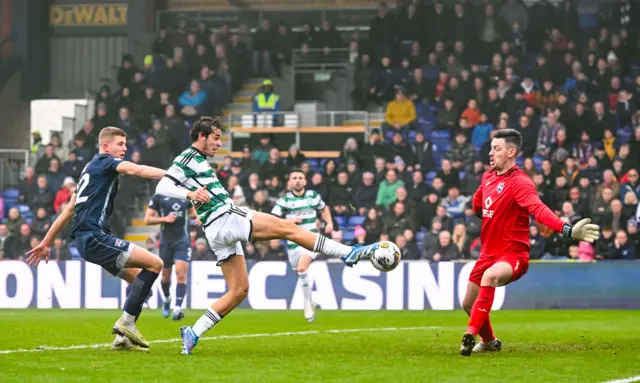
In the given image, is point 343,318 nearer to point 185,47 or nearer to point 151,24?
point 185,47

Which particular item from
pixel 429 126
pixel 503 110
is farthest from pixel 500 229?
pixel 429 126

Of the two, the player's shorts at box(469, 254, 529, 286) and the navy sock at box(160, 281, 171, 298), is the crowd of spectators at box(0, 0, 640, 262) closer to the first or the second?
the navy sock at box(160, 281, 171, 298)

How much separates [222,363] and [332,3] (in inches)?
965

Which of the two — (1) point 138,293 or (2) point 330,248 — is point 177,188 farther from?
(2) point 330,248

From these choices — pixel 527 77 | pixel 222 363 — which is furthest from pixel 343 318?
pixel 527 77

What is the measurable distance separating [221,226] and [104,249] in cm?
125

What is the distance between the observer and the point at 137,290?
38.7 feet

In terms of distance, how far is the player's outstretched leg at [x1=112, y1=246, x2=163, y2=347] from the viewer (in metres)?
11.7

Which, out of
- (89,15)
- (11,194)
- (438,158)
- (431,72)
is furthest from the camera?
(89,15)

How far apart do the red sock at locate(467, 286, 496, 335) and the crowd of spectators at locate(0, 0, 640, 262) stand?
11.9 m

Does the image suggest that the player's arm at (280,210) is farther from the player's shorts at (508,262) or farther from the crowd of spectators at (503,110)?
the player's shorts at (508,262)

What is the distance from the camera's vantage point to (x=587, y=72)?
90.3ft

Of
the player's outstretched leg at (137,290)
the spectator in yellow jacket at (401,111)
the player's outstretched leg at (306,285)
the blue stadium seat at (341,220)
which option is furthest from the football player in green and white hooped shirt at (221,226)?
the spectator in yellow jacket at (401,111)

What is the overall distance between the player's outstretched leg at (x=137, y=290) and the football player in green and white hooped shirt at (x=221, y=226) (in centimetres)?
68
